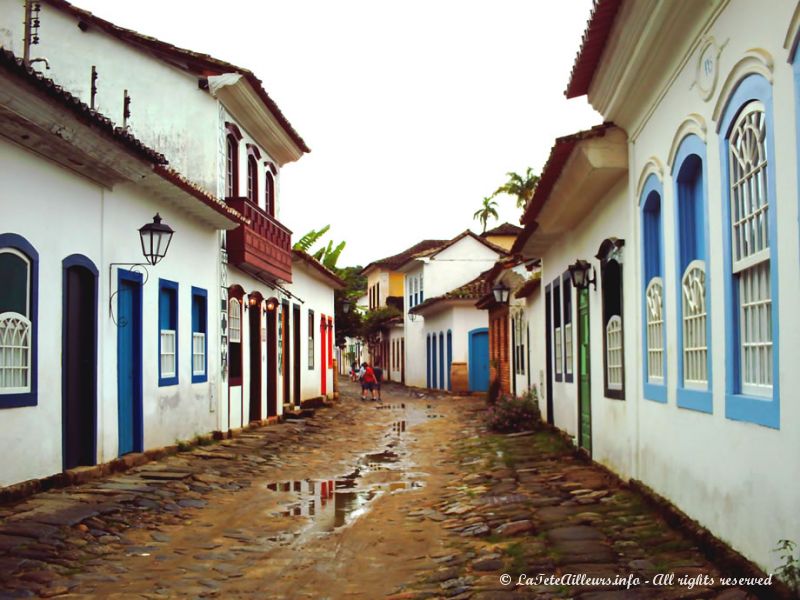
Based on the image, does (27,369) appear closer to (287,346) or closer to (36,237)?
(36,237)

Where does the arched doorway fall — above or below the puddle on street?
above

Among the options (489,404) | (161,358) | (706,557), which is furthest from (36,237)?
(489,404)

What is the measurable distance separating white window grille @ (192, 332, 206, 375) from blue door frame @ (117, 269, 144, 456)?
248cm

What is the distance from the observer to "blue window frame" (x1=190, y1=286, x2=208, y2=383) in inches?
571

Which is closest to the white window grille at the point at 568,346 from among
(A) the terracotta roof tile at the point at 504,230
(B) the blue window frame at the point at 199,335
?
(B) the blue window frame at the point at 199,335

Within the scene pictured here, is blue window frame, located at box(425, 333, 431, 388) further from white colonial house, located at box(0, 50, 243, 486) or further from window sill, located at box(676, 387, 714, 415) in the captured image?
window sill, located at box(676, 387, 714, 415)

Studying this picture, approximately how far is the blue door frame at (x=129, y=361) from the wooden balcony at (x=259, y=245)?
4446 mm

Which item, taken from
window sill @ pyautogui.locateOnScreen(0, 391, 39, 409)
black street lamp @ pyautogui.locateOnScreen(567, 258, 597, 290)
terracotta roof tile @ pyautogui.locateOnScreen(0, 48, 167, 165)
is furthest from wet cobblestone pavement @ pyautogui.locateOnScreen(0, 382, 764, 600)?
terracotta roof tile @ pyautogui.locateOnScreen(0, 48, 167, 165)

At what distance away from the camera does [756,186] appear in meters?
5.34

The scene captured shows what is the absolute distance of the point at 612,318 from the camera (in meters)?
10.3

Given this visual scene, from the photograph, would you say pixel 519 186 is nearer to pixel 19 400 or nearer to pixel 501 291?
pixel 501 291

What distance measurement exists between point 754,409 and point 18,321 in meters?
6.57

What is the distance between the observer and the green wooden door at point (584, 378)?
1205cm

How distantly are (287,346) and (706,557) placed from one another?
55.1ft
